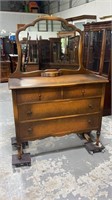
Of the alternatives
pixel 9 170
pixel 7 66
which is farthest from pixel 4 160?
pixel 7 66

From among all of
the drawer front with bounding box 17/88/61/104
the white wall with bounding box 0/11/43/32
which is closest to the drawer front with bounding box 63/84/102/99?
the drawer front with bounding box 17/88/61/104

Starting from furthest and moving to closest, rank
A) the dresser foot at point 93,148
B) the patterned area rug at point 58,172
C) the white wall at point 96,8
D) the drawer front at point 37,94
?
the white wall at point 96,8 → the dresser foot at point 93,148 → the drawer front at point 37,94 → the patterned area rug at point 58,172

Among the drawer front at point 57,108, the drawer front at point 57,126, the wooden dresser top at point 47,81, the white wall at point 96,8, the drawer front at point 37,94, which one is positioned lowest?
the drawer front at point 57,126

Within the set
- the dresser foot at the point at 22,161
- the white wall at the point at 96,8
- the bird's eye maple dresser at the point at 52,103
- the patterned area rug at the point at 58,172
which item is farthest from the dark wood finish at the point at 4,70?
the dresser foot at the point at 22,161

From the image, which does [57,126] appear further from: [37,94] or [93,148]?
[93,148]

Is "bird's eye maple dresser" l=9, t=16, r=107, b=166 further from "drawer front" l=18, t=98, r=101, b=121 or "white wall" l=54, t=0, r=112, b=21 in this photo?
"white wall" l=54, t=0, r=112, b=21

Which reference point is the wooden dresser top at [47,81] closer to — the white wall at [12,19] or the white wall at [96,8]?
the white wall at [96,8]

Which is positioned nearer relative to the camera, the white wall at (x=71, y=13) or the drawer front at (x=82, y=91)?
the drawer front at (x=82, y=91)

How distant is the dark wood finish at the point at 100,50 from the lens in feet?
10.6

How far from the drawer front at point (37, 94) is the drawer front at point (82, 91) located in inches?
4.2

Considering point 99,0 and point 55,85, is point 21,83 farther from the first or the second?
point 99,0

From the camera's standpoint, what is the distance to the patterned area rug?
175 centimetres

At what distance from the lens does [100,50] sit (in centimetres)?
340

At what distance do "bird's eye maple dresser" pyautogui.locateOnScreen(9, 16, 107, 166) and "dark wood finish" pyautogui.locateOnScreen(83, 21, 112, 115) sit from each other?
109 cm
